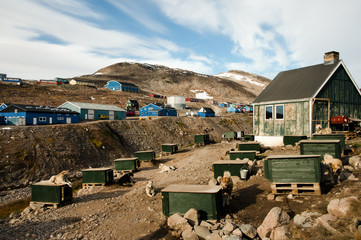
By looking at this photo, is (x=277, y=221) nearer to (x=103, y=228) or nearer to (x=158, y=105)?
(x=103, y=228)

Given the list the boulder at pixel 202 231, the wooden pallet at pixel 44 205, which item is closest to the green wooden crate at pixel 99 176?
the wooden pallet at pixel 44 205

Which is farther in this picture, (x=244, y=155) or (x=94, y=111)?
(x=94, y=111)

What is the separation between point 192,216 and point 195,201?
575 mm

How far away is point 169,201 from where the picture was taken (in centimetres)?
980

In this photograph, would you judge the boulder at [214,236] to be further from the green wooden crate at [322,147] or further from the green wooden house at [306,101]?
the green wooden house at [306,101]

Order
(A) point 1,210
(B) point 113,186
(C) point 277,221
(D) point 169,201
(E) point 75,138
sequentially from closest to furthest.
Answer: (C) point 277,221, (D) point 169,201, (A) point 1,210, (B) point 113,186, (E) point 75,138

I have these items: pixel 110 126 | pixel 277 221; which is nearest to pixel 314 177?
pixel 277 221

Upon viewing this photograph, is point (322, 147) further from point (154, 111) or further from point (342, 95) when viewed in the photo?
point (154, 111)

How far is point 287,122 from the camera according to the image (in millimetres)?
21594

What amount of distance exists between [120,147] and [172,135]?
42.5ft

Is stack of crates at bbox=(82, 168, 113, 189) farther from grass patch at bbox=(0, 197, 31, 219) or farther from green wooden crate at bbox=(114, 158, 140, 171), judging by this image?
grass patch at bbox=(0, 197, 31, 219)

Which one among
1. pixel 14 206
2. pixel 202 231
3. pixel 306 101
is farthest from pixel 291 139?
pixel 14 206

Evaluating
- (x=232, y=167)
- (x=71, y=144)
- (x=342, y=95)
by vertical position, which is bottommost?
(x=232, y=167)

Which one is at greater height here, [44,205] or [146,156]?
[146,156]
